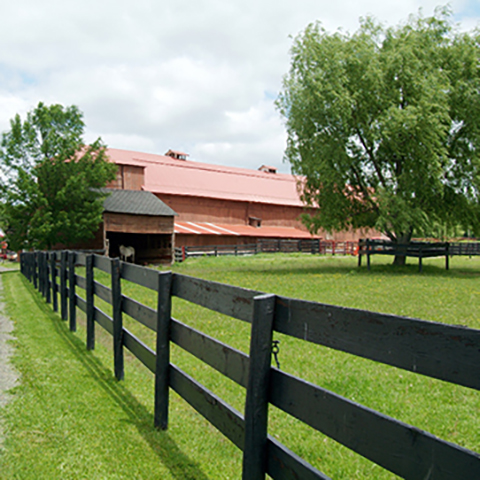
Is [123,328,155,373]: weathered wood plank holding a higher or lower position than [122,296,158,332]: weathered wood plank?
lower

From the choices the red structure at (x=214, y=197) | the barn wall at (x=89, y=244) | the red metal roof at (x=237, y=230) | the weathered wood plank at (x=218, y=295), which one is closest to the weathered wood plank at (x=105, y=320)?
the weathered wood plank at (x=218, y=295)

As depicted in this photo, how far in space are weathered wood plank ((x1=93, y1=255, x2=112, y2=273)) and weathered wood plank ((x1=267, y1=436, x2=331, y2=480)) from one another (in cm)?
351

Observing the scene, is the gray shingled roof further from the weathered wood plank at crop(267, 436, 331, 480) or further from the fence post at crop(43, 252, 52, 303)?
the weathered wood plank at crop(267, 436, 331, 480)

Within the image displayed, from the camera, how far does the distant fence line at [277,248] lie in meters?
38.7

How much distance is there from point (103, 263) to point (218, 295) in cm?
334

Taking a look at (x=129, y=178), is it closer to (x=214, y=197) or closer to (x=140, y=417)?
(x=214, y=197)

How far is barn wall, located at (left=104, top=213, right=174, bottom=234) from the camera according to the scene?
93.7 ft

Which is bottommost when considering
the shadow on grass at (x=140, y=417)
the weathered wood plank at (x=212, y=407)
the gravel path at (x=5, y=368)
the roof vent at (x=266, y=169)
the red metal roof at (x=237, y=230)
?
the shadow on grass at (x=140, y=417)

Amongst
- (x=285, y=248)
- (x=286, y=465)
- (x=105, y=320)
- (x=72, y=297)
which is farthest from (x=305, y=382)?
(x=285, y=248)

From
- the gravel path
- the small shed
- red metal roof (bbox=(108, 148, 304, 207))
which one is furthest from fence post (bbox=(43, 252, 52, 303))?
red metal roof (bbox=(108, 148, 304, 207))

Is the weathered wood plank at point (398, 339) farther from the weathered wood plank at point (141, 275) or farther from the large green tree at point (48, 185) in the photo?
the large green tree at point (48, 185)

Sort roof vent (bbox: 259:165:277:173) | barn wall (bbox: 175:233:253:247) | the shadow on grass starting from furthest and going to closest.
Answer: roof vent (bbox: 259:165:277:173)
barn wall (bbox: 175:233:253:247)
the shadow on grass

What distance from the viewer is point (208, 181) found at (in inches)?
1922

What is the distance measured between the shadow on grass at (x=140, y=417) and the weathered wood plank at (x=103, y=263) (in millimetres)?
1176
